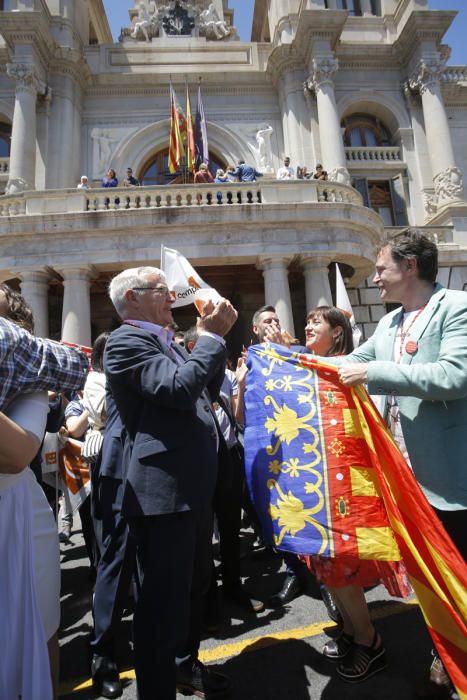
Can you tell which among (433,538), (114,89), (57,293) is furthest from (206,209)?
(114,89)

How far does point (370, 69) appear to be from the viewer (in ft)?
63.9

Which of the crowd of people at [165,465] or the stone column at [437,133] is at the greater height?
the stone column at [437,133]

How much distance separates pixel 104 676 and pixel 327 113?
18933 mm

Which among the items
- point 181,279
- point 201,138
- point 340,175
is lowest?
point 181,279

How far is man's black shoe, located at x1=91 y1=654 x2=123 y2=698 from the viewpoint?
2568 mm

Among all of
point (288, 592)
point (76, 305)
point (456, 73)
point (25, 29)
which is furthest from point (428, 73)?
point (288, 592)

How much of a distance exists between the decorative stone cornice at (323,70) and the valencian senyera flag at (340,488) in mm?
18277

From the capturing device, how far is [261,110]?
62.7 feet

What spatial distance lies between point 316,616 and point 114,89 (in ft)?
70.1

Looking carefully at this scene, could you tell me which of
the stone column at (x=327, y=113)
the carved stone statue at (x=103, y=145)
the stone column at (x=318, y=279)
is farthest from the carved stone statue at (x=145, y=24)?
the stone column at (x=318, y=279)

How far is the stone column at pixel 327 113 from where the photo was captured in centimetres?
1664

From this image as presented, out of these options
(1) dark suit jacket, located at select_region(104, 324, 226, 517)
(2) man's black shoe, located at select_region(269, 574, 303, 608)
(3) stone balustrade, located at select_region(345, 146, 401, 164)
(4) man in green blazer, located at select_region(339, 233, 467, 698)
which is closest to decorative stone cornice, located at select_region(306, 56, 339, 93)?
(3) stone balustrade, located at select_region(345, 146, 401, 164)

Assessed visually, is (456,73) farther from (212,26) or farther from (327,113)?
(212,26)

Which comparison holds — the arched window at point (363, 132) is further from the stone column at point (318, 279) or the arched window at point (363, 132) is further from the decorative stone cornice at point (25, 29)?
the decorative stone cornice at point (25, 29)
